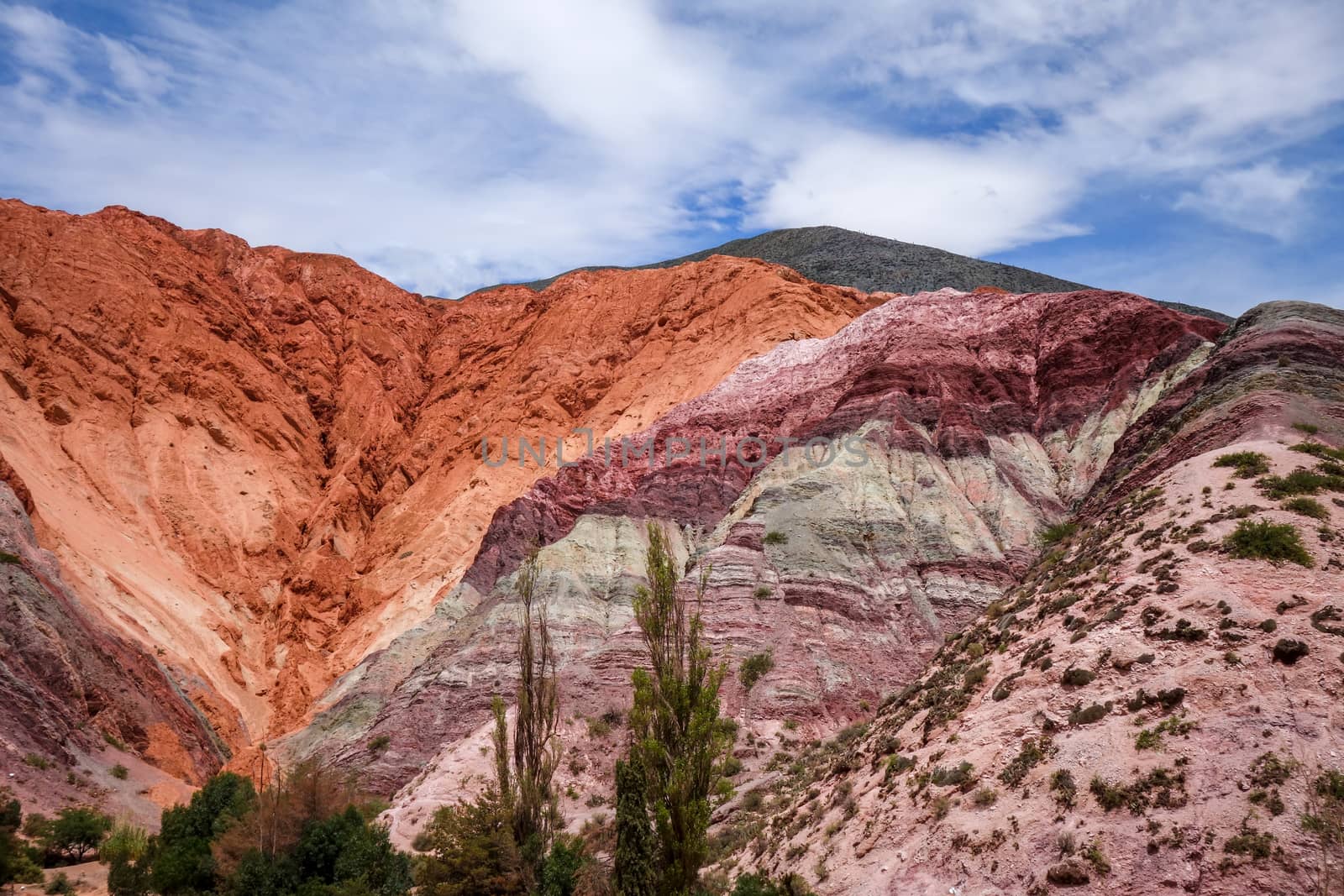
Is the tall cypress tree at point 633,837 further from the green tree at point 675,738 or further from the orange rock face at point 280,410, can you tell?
the orange rock face at point 280,410

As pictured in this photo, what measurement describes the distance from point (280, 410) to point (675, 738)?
60424mm

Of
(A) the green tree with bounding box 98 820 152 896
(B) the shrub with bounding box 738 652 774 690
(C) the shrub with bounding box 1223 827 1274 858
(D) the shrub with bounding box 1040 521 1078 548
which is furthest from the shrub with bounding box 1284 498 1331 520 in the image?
(A) the green tree with bounding box 98 820 152 896

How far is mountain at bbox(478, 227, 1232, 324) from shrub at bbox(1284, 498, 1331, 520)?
2972 inches

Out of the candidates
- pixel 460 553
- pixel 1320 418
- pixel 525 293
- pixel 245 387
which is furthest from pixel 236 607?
pixel 1320 418

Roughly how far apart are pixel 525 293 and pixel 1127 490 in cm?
7500

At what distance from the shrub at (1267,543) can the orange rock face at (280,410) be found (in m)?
37.8

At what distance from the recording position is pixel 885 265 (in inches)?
3935

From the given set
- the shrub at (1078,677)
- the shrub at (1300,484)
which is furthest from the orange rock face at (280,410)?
the shrub at (1300,484)

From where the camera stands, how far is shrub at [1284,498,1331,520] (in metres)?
17.4

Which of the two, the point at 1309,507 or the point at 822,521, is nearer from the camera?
the point at 1309,507

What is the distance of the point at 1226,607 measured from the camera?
1605cm

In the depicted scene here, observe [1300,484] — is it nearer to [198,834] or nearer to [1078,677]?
[1078,677]

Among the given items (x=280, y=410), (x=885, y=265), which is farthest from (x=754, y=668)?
(x=885, y=265)

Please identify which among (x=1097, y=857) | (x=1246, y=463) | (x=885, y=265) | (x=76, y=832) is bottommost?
(x=76, y=832)
